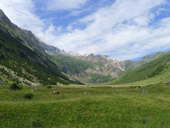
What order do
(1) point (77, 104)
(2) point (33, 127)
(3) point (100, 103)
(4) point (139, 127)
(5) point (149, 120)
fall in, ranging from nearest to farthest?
(2) point (33, 127) < (4) point (139, 127) < (5) point (149, 120) < (1) point (77, 104) < (3) point (100, 103)

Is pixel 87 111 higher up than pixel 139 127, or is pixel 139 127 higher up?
pixel 87 111

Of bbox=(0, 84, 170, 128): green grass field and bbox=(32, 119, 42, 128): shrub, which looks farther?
bbox=(0, 84, 170, 128): green grass field

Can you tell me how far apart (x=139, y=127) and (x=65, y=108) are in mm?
10919

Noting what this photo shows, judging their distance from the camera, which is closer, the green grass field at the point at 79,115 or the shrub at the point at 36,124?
the shrub at the point at 36,124

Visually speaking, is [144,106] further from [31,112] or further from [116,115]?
[31,112]

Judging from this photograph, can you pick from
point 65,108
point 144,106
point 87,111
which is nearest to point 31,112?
point 65,108

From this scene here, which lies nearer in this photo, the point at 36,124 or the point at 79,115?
the point at 36,124

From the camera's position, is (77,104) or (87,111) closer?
(87,111)

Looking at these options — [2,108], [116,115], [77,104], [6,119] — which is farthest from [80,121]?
[2,108]

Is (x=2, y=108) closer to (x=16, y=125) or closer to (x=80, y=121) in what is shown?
(x=16, y=125)

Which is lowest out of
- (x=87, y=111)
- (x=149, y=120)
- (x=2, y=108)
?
(x=149, y=120)

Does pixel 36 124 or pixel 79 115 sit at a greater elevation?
pixel 36 124

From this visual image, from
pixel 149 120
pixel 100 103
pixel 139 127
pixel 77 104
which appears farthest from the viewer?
pixel 100 103

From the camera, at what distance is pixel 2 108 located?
57.9ft
